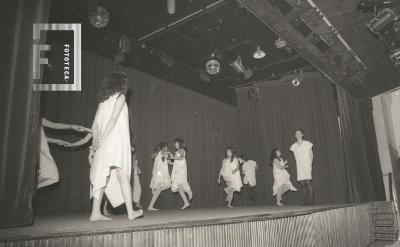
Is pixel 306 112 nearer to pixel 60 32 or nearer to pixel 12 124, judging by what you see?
pixel 60 32

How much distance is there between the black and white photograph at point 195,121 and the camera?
120 inches

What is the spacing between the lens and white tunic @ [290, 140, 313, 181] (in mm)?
7620

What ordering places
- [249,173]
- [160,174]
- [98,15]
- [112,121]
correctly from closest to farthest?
[112,121] < [98,15] < [160,174] < [249,173]

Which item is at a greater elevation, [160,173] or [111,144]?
[111,144]

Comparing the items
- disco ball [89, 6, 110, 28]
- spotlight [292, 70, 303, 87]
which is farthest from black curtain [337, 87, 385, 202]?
disco ball [89, 6, 110, 28]

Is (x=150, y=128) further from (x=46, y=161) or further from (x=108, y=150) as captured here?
(x=108, y=150)

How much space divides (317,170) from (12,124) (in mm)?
10145

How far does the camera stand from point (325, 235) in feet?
15.3

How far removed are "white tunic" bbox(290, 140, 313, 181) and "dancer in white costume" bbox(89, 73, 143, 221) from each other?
514 cm

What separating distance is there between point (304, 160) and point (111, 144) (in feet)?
18.3

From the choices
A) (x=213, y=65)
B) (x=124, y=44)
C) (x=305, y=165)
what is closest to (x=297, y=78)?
(x=213, y=65)

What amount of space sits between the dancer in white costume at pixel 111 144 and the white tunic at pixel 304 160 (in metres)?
5.14

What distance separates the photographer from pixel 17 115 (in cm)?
300

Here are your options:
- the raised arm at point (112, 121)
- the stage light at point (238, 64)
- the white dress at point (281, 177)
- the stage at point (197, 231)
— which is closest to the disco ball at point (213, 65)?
the stage light at point (238, 64)
